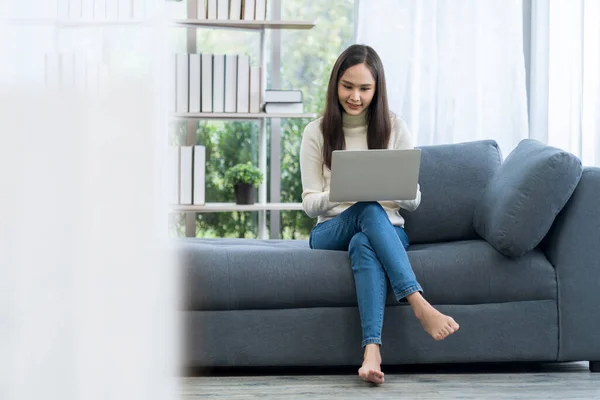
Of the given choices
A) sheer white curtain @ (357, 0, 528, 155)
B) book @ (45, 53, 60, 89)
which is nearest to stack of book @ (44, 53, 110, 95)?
book @ (45, 53, 60, 89)

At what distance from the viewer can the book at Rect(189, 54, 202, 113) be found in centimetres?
354

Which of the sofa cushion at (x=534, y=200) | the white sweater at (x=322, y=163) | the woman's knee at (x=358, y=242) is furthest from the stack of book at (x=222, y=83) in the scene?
the sofa cushion at (x=534, y=200)

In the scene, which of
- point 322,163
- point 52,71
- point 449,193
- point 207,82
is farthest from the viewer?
point 207,82

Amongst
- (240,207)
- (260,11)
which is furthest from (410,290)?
(260,11)

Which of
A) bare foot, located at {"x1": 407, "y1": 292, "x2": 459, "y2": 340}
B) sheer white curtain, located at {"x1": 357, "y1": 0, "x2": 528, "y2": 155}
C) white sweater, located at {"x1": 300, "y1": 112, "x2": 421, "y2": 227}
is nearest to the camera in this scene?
bare foot, located at {"x1": 407, "y1": 292, "x2": 459, "y2": 340}

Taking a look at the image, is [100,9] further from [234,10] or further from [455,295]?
[234,10]

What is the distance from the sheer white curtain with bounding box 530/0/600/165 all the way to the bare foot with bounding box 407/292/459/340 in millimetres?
2071

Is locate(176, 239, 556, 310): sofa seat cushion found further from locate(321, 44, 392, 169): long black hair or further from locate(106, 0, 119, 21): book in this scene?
locate(106, 0, 119, 21): book

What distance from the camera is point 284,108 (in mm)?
3607

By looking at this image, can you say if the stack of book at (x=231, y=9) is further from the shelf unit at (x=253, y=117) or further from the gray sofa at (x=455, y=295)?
the gray sofa at (x=455, y=295)

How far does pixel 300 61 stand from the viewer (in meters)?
3.96

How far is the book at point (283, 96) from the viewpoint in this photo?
3.59 metres

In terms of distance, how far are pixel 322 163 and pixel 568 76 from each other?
191 cm

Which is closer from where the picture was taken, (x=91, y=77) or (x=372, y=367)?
(x=91, y=77)
